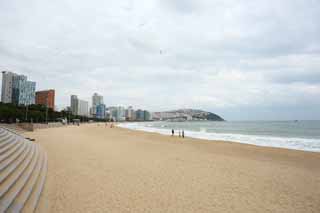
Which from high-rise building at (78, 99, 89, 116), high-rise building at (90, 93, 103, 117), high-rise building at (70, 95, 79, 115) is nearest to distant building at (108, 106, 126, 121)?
high-rise building at (90, 93, 103, 117)

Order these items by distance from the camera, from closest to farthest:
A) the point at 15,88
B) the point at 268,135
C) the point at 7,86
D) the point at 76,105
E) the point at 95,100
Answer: the point at 268,135 < the point at 7,86 < the point at 15,88 < the point at 76,105 < the point at 95,100

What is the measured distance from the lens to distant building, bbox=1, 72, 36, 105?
6488 centimetres

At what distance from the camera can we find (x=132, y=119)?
195500 mm

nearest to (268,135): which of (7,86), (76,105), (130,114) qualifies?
(7,86)

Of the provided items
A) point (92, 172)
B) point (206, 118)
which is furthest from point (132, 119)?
point (92, 172)

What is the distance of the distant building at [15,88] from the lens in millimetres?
64875

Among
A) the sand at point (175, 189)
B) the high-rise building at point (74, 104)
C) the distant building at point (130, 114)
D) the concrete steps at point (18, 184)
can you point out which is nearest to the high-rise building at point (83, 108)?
the high-rise building at point (74, 104)

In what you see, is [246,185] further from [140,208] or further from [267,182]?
[140,208]

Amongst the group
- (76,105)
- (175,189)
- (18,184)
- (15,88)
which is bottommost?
(175,189)

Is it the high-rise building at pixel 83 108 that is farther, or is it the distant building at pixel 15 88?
the high-rise building at pixel 83 108

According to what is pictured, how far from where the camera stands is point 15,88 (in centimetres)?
6644

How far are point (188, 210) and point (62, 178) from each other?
13.3 ft

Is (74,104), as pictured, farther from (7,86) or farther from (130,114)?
(130,114)

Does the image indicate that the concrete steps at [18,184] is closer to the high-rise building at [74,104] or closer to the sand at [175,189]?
the sand at [175,189]
